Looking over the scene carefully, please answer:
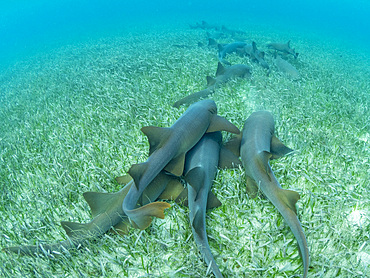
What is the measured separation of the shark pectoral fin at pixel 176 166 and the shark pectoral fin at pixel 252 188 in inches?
37.5

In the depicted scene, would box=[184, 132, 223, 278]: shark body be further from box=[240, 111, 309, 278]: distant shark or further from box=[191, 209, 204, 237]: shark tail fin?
box=[240, 111, 309, 278]: distant shark

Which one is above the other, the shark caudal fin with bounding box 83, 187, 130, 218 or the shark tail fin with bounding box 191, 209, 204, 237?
the shark caudal fin with bounding box 83, 187, 130, 218

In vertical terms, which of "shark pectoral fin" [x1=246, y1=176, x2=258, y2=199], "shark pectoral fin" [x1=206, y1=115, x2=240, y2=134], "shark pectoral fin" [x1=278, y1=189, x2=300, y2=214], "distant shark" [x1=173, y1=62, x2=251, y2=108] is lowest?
"shark pectoral fin" [x1=278, y1=189, x2=300, y2=214]

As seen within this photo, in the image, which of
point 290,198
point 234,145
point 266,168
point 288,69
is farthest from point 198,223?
point 288,69

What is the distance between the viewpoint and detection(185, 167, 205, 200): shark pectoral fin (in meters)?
2.74

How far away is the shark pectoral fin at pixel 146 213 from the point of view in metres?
2.25

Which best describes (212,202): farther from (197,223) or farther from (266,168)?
(266,168)

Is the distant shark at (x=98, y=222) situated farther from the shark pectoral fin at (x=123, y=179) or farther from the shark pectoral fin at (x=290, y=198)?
the shark pectoral fin at (x=290, y=198)

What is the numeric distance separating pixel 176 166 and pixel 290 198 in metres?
1.46

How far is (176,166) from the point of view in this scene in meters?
3.13

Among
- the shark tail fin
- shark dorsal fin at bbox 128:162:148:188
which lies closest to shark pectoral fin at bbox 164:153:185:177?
shark dorsal fin at bbox 128:162:148:188

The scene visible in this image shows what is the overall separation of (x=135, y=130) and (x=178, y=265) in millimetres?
3120

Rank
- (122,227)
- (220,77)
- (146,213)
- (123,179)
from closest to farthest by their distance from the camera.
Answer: (146,213)
(122,227)
(123,179)
(220,77)

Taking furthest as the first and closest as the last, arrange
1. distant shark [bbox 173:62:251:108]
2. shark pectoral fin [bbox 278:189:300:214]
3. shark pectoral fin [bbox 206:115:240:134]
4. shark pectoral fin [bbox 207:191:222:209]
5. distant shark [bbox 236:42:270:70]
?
1. distant shark [bbox 236:42:270:70]
2. distant shark [bbox 173:62:251:108]
3. shark pectoral fin [bbox 206:115:240:134]
4. shark pectoral fin [bbox 207:191:222:209]
5. shark pectoral fin [bbox 278:189:300:214]
